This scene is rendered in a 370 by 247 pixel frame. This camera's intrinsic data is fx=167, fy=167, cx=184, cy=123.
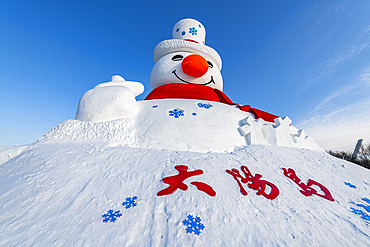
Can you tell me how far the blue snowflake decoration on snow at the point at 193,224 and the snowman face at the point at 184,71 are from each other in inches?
198

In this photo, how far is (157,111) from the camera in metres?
4.65

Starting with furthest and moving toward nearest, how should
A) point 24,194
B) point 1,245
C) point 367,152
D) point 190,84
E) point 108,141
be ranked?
point 367,152 → point 190,84 → point 108,141 → point 24,194 → point 1,245

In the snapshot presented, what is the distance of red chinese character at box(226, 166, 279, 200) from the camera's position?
2.86 m

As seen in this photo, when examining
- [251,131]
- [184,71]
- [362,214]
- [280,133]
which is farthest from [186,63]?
[362,214]

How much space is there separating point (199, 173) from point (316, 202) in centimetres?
209

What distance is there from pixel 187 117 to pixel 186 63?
8.55 ft

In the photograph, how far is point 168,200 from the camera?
2.50 meters

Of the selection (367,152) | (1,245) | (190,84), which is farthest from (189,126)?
(367,152)

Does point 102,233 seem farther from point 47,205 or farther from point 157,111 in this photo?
point 157,111

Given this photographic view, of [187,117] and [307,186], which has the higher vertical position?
[187,117]

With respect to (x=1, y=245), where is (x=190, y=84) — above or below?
above

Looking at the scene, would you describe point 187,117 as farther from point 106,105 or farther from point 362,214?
point 362,214

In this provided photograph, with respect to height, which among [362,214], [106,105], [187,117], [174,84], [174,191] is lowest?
[362,214]

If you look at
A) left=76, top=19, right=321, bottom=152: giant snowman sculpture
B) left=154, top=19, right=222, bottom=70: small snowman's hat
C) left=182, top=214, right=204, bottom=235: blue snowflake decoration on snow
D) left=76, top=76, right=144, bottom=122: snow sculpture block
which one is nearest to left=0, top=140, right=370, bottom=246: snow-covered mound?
left=182, top=214, right=204, bottom=235: blue snowflake decoration on snow
